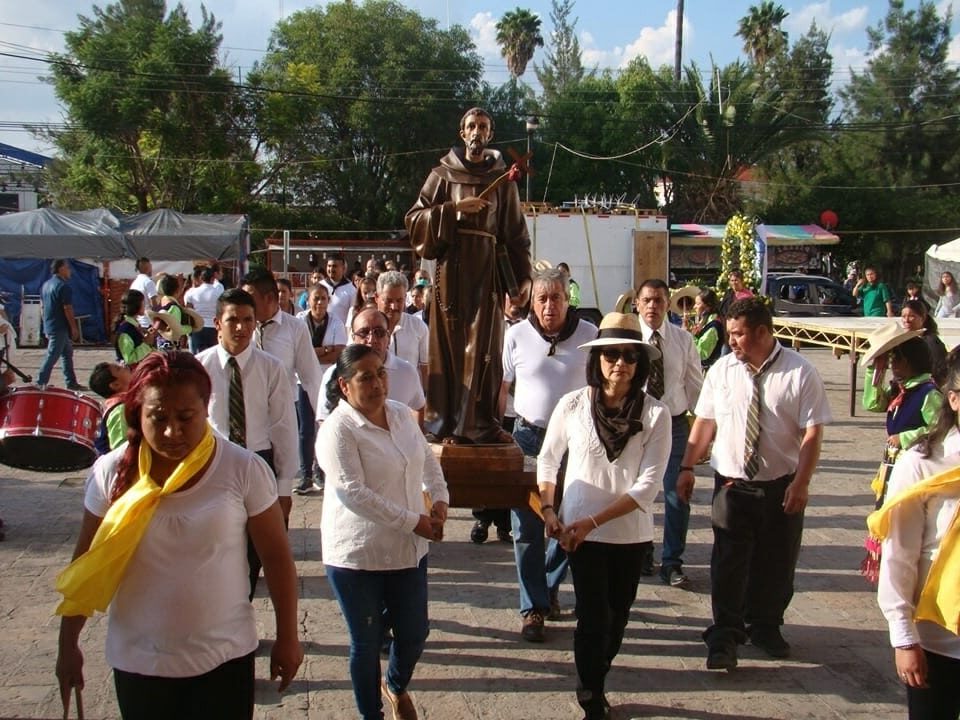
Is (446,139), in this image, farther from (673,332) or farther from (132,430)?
(132,430)

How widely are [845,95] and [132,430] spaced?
47.9 meters

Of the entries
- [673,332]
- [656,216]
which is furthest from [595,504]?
[656,216]

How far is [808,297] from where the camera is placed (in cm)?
2780

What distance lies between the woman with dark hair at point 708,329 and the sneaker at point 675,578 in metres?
2.39

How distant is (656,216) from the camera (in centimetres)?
2428

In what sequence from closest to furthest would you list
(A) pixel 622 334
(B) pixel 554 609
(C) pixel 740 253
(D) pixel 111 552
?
(D) pixel 111 552 < (A) pixel 622 334 < (B) pixel 554 609 < (C) pixel 740 253

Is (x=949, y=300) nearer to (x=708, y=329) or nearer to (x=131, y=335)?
(x=708, y=329)

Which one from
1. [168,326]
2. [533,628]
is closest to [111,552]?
[533,628]

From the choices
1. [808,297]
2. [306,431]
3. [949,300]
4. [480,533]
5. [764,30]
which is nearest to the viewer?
[480,533]

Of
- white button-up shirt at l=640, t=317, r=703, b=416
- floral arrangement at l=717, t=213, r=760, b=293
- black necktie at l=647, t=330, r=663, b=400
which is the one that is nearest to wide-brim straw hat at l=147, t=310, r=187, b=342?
white button-up shirt at l=640, t=317, r=703, b=416

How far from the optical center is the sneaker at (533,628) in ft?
17.5

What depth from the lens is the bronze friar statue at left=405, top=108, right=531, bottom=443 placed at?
18.0 ft

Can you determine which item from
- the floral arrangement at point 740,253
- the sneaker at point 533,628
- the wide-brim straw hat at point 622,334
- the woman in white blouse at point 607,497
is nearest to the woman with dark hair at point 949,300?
the floral arrangement at point 740,253

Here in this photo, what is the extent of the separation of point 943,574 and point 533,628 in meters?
2.78
